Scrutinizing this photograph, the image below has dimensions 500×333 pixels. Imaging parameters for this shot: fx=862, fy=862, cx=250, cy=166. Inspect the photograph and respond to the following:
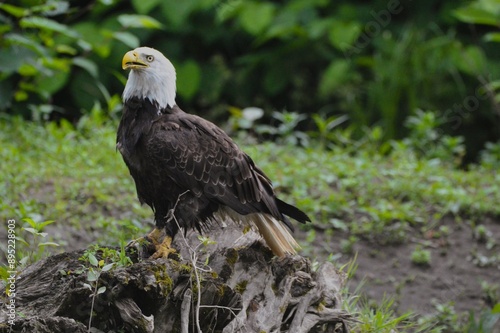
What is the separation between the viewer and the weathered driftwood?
3.52 m

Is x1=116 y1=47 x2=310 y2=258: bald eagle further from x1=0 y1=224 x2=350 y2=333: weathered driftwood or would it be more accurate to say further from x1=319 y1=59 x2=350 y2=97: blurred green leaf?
x1=319 y1=59 x2=350 y2=97: blurred green leaf

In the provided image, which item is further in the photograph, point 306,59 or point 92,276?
point 306,59

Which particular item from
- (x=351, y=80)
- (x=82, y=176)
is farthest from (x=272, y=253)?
(x=351, y=80)

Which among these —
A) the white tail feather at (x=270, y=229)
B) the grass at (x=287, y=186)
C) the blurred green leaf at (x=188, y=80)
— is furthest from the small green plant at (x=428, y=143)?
the white tail feather at (x=270, y=229)

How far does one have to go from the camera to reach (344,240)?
20.7 ft

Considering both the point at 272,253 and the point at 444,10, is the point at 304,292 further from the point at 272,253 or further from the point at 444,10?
the point at 444,10

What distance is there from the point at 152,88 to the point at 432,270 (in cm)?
275

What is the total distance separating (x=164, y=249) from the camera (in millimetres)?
4234

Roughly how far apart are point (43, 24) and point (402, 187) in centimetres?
314

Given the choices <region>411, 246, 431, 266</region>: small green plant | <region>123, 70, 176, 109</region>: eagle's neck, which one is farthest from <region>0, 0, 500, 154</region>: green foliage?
<region>123, 70, 176, 109</region>: eagle's neck

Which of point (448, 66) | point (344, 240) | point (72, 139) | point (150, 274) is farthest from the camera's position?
point (448, 66)

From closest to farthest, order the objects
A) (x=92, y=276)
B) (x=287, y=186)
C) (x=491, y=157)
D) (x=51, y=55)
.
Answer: (x=92, y=276) → (x=287, y=186) → (x=51, y=55) → (x=491, y=157)

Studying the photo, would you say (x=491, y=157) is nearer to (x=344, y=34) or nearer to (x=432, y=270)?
(x=344, y=34)

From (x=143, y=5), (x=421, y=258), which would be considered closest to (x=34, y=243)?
(x=421, y=258)
